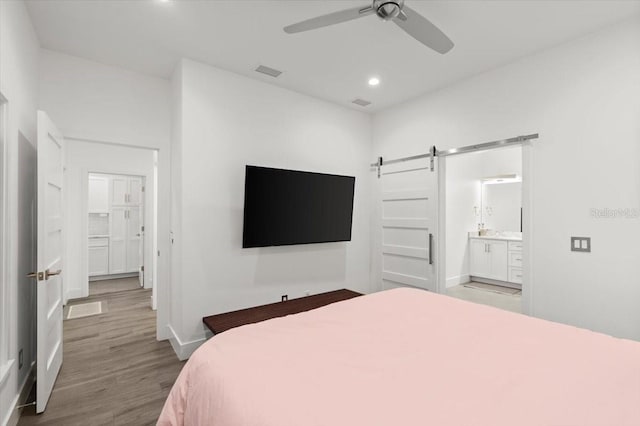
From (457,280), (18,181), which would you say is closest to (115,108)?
(18,181)

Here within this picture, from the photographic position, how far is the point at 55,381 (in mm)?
2430

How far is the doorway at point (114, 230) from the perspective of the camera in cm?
598

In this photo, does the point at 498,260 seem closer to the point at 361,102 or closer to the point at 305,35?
the point at 361,102

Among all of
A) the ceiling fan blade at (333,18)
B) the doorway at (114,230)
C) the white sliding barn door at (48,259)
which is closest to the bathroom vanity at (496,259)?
the ceiling fan blade at (333,18)

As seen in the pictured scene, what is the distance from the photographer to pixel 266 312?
313 centimetres

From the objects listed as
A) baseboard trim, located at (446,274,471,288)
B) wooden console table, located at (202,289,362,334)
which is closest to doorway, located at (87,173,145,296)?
wooden console table, located at (202,289,362,334)

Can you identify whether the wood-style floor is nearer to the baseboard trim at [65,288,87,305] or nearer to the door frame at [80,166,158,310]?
the baseboard trim at [65,288,87,305]

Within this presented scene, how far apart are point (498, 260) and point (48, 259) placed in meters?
6.14

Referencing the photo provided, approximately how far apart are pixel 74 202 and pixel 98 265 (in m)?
1.77

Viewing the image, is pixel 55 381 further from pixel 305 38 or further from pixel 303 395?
pixel 305 38

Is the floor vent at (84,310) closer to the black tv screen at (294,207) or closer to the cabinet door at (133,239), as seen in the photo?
the cabinet door at (133,239)

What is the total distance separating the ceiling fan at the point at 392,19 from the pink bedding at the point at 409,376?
173 centimetres

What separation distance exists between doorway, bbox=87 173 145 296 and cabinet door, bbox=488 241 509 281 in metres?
6.57

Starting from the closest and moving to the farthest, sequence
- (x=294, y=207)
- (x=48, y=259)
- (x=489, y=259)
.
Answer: (x=48, y=259) → (x=294, y=207) → (x=489, y=259)
